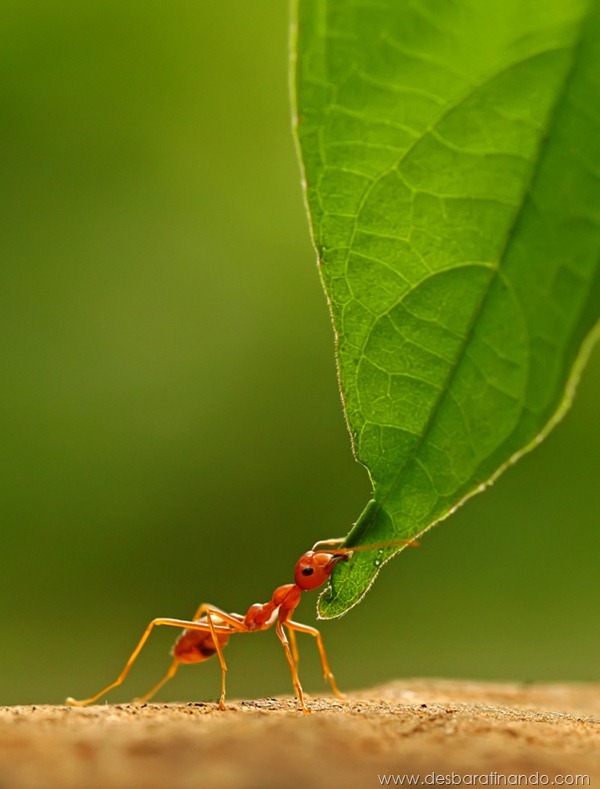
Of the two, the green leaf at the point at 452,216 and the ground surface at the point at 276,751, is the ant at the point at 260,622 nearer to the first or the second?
the ground surface at the point at 276,751

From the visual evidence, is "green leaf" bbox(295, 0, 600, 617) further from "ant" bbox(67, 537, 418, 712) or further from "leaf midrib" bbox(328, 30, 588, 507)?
"ant" bbox(67, 537, 418, 712)

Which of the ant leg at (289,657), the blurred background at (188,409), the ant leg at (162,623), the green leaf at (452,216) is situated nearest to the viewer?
the green leaf at (452,216)

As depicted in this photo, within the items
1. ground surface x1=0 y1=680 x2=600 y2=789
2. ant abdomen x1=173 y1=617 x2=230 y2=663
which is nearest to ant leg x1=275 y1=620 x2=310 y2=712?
ant abdomen x1=173 y1=617 x2=230 y2=663

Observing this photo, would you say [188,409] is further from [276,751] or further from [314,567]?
[276,751]

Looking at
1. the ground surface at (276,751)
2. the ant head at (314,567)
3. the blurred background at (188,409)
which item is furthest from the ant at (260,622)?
the blurred background at (188,409)

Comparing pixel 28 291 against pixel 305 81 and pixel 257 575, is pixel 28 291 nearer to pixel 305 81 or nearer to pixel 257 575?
pixel 257 575

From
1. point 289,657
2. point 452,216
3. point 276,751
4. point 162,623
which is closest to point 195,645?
point 162,623

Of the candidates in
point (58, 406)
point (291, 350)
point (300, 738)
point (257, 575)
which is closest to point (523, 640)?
point (257, 575)
